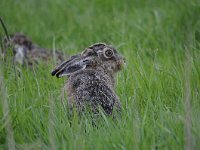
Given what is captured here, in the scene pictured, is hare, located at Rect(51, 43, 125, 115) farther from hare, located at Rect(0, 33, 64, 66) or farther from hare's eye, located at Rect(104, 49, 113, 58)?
hare, located at Rect(0, 33, 64, 66)

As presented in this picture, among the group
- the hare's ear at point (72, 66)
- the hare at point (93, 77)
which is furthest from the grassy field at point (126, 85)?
the hare's ear at point (72, 66)

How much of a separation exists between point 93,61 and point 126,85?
0.47m

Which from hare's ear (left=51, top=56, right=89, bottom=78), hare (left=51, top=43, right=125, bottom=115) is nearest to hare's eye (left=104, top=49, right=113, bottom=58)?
hare (left=51, top=43, right=125, bottom=115)

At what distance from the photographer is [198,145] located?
4.67m

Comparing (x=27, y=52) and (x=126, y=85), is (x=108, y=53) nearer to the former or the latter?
(x=126, y=85)

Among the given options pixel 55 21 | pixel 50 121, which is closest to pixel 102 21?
pixel 55 21

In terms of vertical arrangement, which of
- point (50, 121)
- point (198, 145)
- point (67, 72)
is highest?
point (67, 72)

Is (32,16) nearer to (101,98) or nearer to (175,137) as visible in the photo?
(101,98)

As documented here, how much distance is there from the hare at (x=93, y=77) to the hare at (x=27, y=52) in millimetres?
1974

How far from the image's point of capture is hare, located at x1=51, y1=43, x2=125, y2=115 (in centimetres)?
553

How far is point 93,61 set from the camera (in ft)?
20.0

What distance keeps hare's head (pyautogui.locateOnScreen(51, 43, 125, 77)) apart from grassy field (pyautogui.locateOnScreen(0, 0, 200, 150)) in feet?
0.76

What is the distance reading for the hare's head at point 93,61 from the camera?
601 cm

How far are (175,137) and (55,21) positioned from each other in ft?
19.8
